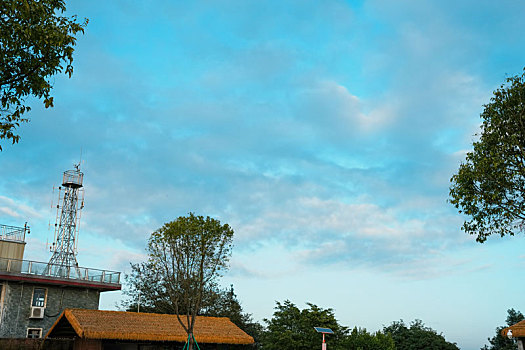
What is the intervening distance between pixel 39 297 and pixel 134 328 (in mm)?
7172

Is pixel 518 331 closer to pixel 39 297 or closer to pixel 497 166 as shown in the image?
pixel 497 166

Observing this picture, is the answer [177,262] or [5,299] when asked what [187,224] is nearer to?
[177,262]

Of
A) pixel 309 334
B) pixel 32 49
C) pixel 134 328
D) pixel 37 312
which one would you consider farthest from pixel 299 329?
pixel 32 49

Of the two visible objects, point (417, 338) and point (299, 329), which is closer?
point (299, 329)

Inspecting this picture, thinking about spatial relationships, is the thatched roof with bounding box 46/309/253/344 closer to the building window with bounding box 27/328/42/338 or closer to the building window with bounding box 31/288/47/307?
the building window with bounding box 27/328/42/338

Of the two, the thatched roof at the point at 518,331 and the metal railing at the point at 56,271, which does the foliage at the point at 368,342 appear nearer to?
the thatched roof at the point at 518,331

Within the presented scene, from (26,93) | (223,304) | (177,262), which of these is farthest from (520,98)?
(223,304)

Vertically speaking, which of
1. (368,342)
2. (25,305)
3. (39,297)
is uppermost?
(39,297)

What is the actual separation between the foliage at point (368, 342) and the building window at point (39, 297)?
63.2ft

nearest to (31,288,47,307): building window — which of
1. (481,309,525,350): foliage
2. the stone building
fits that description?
the stone building

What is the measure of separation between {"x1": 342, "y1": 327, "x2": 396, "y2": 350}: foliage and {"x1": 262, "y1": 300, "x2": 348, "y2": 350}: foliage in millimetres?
784

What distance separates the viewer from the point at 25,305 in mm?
27969

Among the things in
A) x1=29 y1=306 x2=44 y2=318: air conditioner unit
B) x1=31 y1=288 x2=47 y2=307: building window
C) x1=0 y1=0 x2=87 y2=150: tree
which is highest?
x1=0 y1=0 x2=87 y2=150: tree

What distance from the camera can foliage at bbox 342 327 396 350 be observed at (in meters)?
29.9
